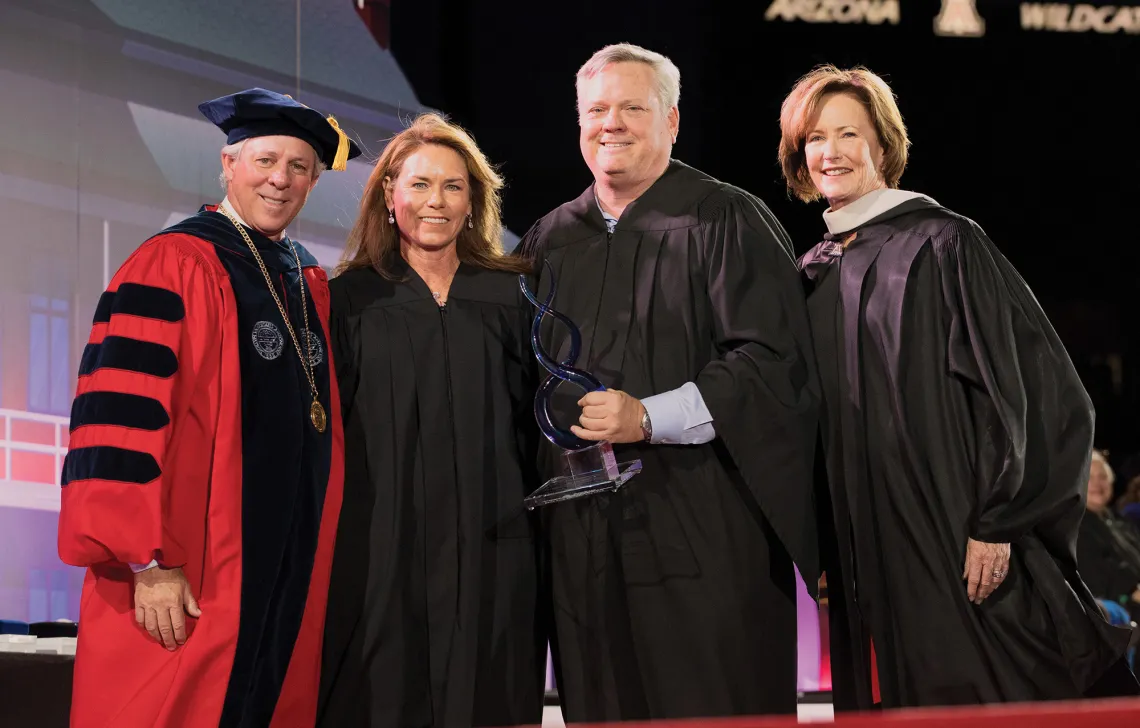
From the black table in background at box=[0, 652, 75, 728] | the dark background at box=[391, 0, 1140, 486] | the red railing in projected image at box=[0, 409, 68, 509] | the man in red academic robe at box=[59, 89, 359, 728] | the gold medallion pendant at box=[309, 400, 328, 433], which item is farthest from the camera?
the dark background at box=[391, 0, 1140, 486]

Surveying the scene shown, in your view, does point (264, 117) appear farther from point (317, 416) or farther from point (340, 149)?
point (317, 416)

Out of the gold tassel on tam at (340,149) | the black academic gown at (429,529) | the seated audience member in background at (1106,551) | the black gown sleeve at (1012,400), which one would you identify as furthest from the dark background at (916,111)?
the black gown sleeve at (1012,400)

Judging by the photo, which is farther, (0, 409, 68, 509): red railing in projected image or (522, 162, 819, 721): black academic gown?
(0, 409, 68, 509): red railing in projected image

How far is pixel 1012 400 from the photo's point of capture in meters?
2.85

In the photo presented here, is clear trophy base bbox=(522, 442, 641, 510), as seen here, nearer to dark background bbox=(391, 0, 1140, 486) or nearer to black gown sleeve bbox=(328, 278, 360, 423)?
black gown sleeve bbox=(328, 278, 360, 423)

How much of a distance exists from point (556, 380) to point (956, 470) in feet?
3.47

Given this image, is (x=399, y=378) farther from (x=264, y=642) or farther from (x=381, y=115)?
(x=381, y=115)

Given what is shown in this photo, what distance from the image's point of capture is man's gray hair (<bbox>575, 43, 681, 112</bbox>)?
3062mm

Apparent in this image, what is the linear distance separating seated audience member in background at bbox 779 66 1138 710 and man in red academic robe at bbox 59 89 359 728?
1376 mm

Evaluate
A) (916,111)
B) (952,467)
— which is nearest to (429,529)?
(952,467)

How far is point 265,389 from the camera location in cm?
273

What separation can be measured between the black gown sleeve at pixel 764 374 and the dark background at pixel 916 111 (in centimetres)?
292

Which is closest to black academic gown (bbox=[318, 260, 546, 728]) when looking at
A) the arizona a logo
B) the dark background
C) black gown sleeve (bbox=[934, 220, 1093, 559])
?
black gown sleeve (bbox=[934, 220, 1093, 559])

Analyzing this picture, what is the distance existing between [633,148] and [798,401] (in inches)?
31.4
